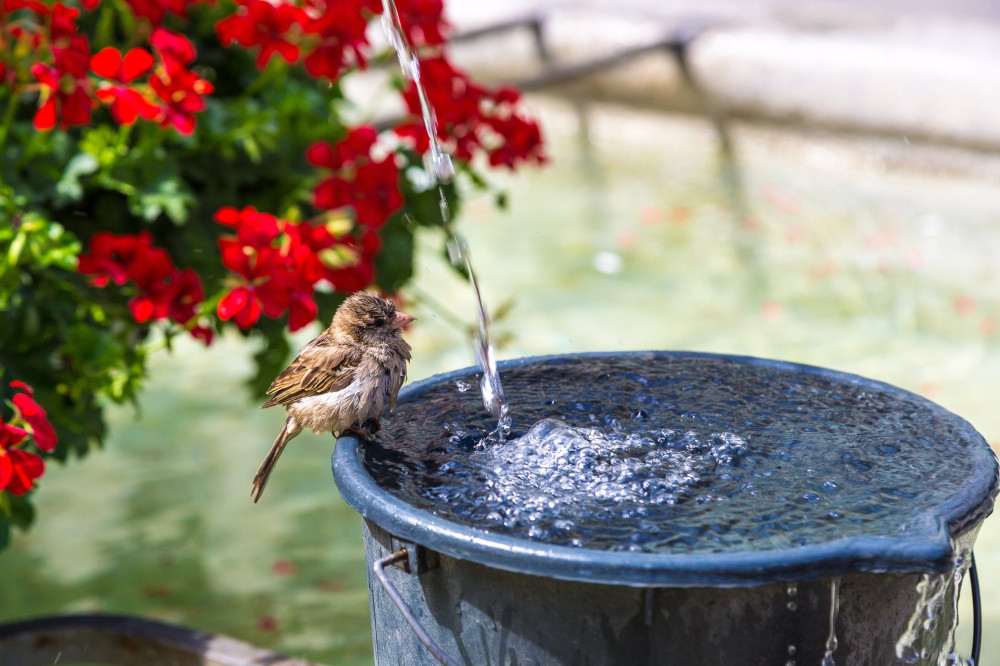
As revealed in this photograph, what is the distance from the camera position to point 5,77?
9.10 feet

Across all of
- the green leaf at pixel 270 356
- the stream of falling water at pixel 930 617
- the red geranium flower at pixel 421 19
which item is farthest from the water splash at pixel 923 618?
the red geranium flower at pixel 421 19

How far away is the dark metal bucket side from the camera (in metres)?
1.74

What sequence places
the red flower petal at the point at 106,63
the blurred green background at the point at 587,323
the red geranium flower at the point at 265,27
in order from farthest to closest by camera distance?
1. the blurred green background at the point at 587,323
2. the red geranium flower at the point at 265,27
3. the red flower petal at the point at 106,63

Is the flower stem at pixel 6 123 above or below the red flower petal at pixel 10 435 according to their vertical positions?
above

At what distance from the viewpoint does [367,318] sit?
2518 millimetres

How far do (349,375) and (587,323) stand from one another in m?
3.42

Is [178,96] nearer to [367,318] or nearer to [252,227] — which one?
[252,227]

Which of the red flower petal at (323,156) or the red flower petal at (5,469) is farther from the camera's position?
the red flower petal at (323,156)

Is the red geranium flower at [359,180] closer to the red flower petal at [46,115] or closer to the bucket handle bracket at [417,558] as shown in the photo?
the red flower petal at [46,115]

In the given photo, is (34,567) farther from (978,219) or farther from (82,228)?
(978,219)

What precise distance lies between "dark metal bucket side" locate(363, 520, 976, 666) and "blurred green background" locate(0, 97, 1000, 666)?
5.24 feet

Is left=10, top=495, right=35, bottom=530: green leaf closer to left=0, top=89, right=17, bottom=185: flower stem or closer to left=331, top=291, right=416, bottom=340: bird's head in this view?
left=0, top=89, right=17, bottom=185: flower stem

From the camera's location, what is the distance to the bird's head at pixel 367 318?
2516 mm

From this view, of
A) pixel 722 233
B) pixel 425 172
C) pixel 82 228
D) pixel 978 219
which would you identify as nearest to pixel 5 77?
pixel 82 228
